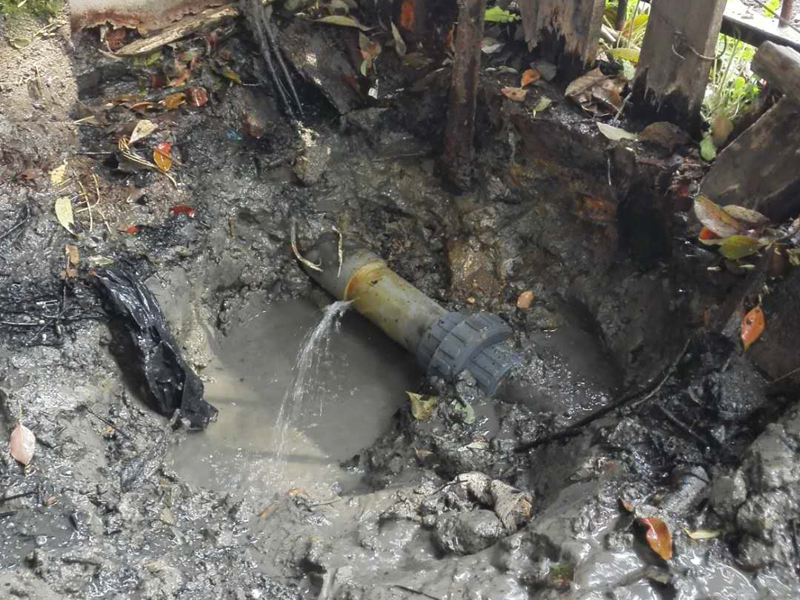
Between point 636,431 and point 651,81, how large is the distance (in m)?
1.72

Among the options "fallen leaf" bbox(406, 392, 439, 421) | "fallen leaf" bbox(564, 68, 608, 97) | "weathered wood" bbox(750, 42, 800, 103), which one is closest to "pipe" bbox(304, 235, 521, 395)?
"fallen leaf" bbox(406, 392, 439, 421)

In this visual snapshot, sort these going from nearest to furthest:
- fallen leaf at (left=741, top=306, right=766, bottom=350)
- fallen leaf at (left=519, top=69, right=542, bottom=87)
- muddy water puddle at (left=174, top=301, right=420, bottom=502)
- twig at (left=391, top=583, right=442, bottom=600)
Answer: twig at (left=391, top=583, right=442, bottom=600) < fallen leaf at (left=741, top=306, right=766, bottom=350) < muddy water puddle at (left=174, top=301, right=420, bottom=502) < fallen leaf at (left=519, top=69, right=542, bottom=87)

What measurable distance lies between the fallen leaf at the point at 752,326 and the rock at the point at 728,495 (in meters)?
0.64

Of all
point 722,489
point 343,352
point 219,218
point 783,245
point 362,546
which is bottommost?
point 343,352

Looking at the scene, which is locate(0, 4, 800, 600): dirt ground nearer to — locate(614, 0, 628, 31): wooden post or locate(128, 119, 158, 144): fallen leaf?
locate(128, 119, 158, 144): fallen leaf

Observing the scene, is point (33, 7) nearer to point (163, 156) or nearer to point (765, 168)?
point (163, 156)

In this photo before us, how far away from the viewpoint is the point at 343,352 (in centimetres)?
424

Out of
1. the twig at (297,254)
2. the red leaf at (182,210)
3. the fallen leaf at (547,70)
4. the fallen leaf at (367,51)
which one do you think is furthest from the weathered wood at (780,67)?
the red leaf at (182,210)

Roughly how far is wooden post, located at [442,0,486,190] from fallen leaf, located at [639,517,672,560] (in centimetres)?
228

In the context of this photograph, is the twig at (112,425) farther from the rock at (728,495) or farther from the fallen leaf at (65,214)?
the rock at (728,495)

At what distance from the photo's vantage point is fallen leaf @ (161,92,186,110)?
4.12 meters

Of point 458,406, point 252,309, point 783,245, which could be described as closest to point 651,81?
point 783,245

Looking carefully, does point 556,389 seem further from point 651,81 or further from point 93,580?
point 93,580

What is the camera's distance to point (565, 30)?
384cm
